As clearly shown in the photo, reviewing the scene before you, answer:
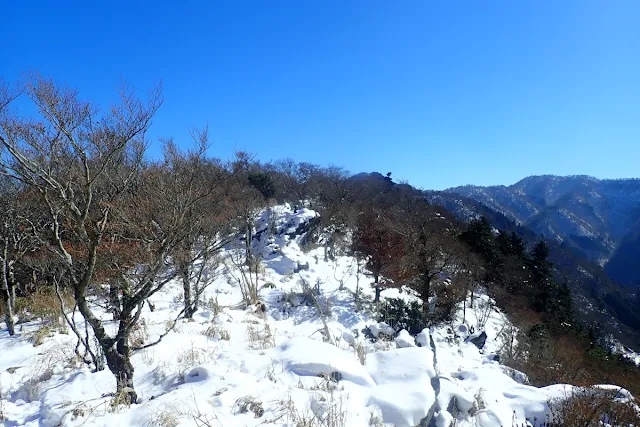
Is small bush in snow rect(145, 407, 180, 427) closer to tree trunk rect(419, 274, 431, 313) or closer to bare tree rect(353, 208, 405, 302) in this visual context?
bare tree rect(353, 208, 405, 302)

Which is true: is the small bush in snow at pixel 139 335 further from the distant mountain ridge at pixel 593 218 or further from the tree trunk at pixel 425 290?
the distant mountain ridge at pixel 593 218

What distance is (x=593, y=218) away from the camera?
154 m

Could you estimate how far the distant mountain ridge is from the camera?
382 feet

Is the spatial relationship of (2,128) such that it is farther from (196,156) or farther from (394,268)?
(394,268)

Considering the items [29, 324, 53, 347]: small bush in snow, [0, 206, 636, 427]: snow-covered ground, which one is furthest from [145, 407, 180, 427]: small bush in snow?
[29, 324, 53, 347]: small bush in snow

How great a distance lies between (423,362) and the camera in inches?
183

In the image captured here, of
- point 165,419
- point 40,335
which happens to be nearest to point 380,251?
point 40,335

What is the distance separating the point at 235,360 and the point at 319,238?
72.1 feet

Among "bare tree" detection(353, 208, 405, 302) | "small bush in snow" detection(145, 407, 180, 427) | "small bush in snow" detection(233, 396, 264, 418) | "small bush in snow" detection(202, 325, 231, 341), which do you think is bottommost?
"small bush in snow" detection(202, 325, 231, 341)

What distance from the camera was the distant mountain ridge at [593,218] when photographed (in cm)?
11639

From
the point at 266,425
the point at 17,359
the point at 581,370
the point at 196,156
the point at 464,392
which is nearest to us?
the point at 266,425

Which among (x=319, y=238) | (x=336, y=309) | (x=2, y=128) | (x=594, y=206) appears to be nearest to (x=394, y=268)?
(x=336, y=309)

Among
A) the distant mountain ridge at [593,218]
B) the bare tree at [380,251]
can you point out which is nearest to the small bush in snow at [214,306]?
the bare tree at [380,251]

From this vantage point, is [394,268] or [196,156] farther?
[394,268]
